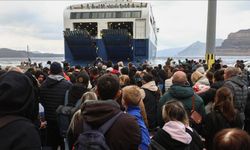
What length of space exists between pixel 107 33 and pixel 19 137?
1887 centimetres

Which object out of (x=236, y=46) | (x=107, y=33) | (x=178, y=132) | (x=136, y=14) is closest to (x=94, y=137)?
(x=178, y=132)

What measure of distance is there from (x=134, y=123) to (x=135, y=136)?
0.36 feet

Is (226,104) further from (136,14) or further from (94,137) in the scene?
(136,14)

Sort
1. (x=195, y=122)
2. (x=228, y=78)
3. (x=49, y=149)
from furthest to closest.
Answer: (x=228, y=78) < (x=49, y=149) < (x=195, y=122)

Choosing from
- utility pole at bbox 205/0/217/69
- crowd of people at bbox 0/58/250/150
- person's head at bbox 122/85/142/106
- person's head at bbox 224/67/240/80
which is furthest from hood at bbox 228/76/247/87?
utility pole at bbox 205/0/217/69

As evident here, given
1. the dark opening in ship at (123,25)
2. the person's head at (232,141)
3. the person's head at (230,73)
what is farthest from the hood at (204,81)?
the dark opening in ship at (123,25)

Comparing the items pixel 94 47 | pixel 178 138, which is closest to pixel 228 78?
pixel 178 138

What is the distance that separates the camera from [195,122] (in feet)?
14.3

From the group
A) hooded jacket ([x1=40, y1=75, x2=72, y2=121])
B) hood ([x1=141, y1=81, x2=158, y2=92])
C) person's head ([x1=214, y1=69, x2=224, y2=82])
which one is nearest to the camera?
hooded jacket ([x1=40, y1=75, x2=72, y2=121])

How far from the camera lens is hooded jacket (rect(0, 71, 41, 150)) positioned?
191 cm

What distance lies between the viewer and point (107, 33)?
20.5m

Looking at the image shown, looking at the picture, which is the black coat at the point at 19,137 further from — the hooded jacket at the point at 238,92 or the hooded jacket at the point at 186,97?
the hooded jacket at the point at 238,92

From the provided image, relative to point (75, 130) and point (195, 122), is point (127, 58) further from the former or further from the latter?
point (75, 130)

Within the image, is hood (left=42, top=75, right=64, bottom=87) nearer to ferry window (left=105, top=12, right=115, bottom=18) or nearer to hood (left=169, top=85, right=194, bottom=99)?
hood (left=169, top=85, right=194, bottom=99)
